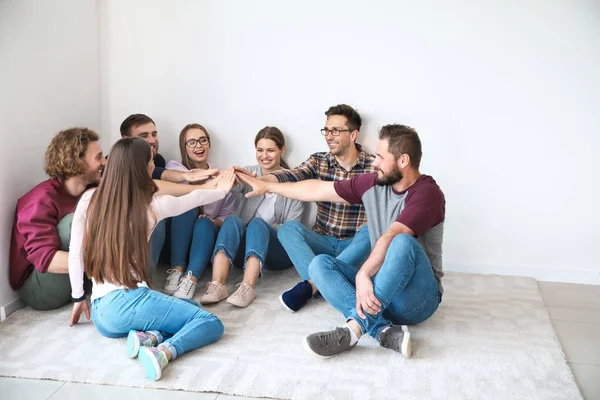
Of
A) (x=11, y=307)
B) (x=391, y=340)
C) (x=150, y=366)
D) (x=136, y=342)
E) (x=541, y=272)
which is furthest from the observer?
(x=541, y=272)

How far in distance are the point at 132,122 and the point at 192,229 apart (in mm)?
733

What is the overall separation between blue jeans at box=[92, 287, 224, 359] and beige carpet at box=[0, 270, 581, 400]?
8 centimetres

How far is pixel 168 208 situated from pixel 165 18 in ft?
5.43

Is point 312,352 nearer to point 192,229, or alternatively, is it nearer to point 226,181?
point 226,181

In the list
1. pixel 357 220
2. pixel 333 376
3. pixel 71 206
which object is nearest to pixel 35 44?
pixel 71 206

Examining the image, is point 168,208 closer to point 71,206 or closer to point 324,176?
point 71,206

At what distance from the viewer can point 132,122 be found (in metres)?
3.64

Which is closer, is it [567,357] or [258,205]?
[567,357]

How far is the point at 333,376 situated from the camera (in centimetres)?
241

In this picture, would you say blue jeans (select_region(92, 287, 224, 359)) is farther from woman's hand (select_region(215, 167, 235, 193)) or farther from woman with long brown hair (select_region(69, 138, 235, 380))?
woman's hand (select_region(215, 167, 235, 193))

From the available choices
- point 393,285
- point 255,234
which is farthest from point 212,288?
point 393,285

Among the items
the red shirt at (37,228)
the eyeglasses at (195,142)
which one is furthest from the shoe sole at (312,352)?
the eyeglasses at (195,142)

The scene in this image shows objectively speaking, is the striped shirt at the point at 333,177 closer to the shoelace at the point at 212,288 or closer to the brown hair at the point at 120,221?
the shoelace at the point at 212,288

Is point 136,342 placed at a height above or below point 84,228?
below
